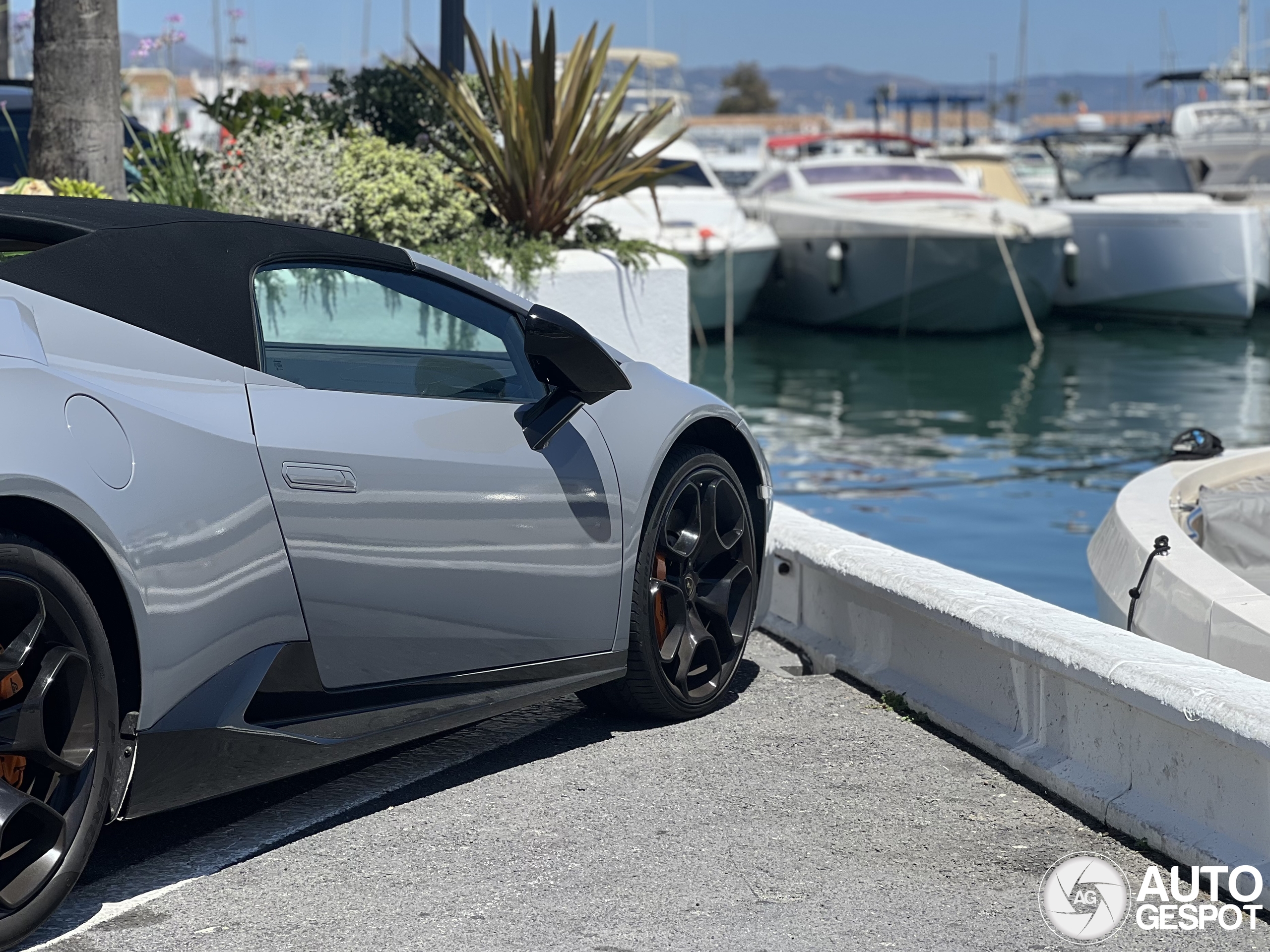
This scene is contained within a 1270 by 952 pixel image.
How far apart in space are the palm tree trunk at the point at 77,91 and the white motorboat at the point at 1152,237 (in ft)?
61.0

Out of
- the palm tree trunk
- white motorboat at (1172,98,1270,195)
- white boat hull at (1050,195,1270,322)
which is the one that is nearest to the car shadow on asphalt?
the palm tree trunk

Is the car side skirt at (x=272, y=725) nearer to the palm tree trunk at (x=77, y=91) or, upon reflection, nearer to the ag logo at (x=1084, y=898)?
the ag logo at (x=1084, y=898)

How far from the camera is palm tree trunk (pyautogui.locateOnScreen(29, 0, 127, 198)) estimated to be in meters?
7.45

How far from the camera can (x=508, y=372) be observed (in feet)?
13.5

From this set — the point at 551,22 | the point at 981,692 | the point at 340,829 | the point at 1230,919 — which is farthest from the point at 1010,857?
the point at 551,22

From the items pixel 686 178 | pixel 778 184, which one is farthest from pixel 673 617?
pixel 778 184

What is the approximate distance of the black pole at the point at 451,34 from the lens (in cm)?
861

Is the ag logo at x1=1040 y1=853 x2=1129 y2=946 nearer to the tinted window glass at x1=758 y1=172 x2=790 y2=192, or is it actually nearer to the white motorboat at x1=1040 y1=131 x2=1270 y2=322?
the tinted window glass at x1=758 y1=172 x2=790 y2=192

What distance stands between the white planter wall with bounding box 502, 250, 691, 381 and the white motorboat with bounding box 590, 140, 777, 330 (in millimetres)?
11461

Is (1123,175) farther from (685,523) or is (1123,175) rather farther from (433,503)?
(433,503)

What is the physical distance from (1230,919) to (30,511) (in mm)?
2468

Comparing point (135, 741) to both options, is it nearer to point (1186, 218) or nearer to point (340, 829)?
point (340, 829)

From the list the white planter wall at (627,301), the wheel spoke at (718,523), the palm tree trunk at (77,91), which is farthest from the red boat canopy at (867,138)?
the wheel spoke at (718,523)

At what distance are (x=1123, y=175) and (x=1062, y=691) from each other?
23.6m
